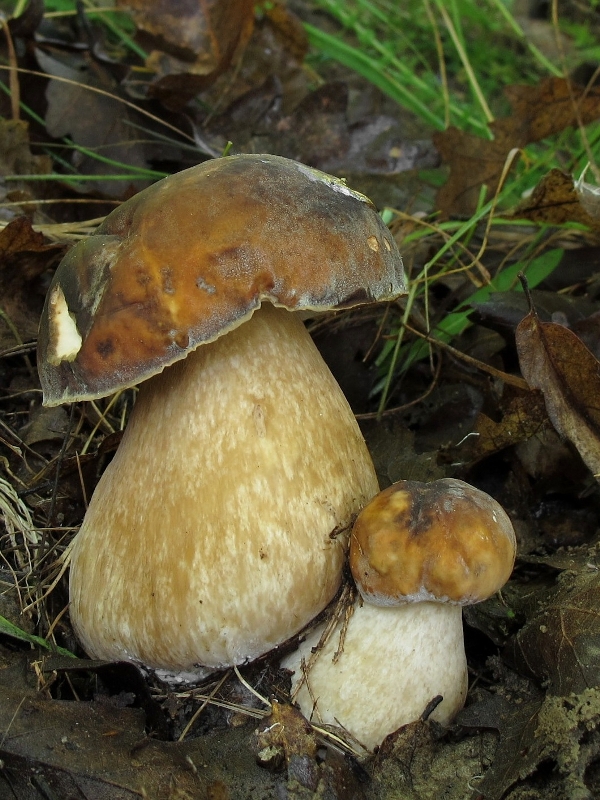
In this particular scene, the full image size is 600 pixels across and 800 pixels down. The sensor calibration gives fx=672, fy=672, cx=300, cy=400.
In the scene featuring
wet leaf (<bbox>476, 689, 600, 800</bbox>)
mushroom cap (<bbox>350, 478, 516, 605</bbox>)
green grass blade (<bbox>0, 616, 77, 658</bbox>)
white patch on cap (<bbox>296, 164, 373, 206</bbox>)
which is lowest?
wet leaf (<bbox>476, 689, 600, 800</bbox>)

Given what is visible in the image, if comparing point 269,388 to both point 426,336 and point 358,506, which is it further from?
point 426,336

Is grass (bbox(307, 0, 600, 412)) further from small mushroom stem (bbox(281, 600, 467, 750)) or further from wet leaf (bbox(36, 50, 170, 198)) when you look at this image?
wet leaf (bbox(36, 50, 170, 198))

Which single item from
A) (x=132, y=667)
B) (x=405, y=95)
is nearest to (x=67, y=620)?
(x=132, y=667)

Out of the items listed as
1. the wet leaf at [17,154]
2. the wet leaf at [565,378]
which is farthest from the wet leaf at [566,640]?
the wet leaf at [17,154]

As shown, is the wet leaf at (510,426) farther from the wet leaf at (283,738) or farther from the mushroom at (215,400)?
the wet leaf at (283,738)

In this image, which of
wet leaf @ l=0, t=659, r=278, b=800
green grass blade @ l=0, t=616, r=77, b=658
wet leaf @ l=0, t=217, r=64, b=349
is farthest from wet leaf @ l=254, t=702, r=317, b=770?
wet leaf @ l=0, t=217, r=64, b=349
